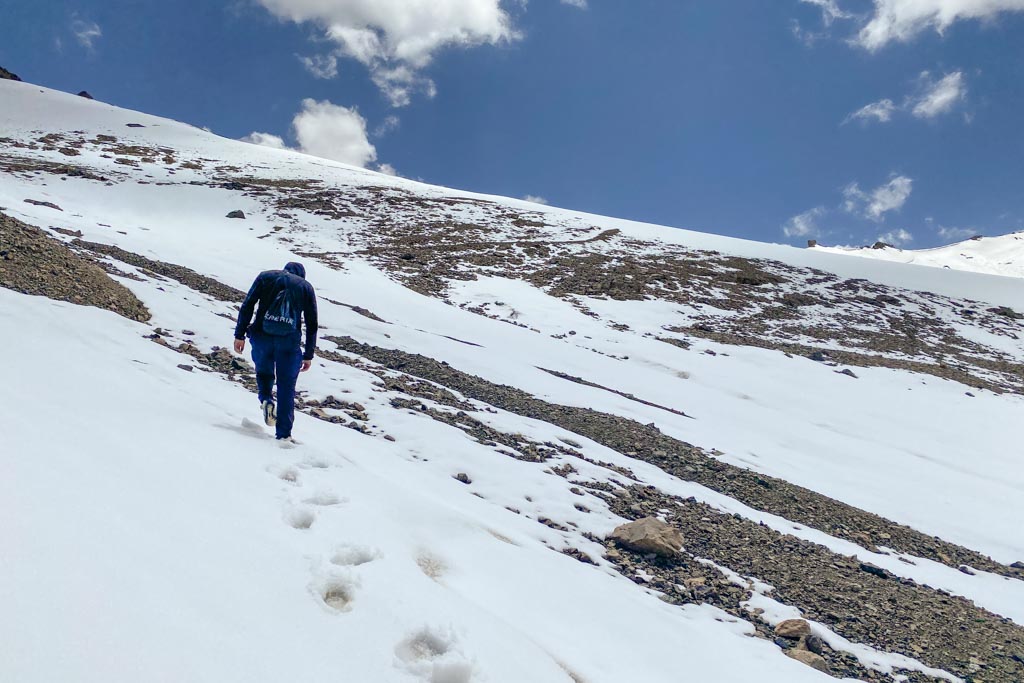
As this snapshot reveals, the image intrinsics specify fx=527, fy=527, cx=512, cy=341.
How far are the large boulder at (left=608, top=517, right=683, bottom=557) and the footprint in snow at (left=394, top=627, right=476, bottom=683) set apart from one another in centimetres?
369

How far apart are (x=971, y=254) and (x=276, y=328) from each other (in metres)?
126

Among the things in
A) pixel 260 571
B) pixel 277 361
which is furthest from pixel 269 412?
pixel 260 571

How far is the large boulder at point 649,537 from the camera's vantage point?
612 cm

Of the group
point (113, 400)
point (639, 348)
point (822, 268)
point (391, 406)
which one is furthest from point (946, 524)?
point (822, 268)

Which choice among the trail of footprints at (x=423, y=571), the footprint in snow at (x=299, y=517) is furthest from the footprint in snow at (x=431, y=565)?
the footprint in snow at (x=299, y=517)

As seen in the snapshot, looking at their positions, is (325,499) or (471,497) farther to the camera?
(471,497)

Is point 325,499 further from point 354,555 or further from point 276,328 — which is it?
point 276,328

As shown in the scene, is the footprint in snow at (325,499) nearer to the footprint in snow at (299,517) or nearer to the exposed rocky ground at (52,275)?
the footprint in snow at (299,517)

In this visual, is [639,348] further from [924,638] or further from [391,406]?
[924,638]

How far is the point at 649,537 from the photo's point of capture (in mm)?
6133

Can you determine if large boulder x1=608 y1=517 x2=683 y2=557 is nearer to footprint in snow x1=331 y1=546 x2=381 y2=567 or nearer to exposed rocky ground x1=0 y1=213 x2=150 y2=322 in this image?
footprint in snow x1=331 y1=546 x2=381 y2=567

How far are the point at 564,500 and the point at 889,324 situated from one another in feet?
98.5

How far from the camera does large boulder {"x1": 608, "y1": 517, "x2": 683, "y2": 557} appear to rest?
6.12m

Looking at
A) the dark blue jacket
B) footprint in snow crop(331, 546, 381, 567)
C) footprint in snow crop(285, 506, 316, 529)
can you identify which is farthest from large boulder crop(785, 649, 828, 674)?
the dark blue jacket
